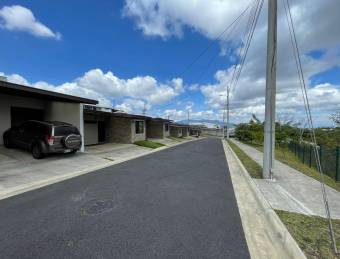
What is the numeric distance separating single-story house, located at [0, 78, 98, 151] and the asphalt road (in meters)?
7.25

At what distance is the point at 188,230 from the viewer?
362cm

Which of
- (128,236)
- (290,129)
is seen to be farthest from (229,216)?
(290,129)

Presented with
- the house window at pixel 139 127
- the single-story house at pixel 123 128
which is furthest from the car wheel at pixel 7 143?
the house window at pixel 139 127

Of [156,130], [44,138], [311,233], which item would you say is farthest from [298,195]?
[156,130]

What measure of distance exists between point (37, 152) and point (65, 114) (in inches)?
174

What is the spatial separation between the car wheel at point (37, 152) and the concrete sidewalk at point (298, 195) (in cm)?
938

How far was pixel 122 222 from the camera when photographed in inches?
151

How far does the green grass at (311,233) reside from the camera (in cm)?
300

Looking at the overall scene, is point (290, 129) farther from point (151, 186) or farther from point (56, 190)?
point (56, 190)

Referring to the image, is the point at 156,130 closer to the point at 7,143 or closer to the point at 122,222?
the point at 7,143

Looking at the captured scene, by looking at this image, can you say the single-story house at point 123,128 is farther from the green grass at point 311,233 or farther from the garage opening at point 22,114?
the green grass at point 311,233

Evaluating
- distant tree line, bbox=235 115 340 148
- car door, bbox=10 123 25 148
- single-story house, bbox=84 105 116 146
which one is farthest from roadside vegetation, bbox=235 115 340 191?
single-story house, bbox=84 105 116 146

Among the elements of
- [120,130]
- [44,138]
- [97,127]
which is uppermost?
[97,127]

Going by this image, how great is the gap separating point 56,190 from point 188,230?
4.09 meters
